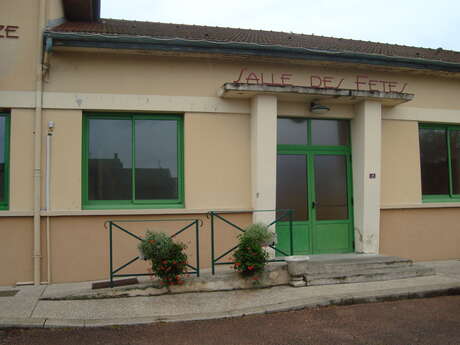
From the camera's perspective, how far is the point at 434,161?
9.13 meters

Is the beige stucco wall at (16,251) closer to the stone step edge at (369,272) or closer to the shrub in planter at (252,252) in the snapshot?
the shrub in planter at (252,252)

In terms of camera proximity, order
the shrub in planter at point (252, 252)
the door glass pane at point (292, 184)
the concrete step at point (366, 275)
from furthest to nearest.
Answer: the door glass pane at point (292, 184) → the concrete step at point (366, 275) → the shrub in planter at point (252, 252)

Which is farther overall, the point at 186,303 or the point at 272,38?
the point at 272,38

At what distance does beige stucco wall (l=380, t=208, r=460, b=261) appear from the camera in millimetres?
8469

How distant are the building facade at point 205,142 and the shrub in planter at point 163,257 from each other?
1301 mm

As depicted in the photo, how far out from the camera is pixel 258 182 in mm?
7590

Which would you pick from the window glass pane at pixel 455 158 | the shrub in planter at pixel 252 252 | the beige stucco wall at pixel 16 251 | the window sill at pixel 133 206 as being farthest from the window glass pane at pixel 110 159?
the window glass pane at pixel 455 158

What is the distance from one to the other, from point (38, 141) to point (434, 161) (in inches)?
316

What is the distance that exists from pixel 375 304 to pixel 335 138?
3676mm

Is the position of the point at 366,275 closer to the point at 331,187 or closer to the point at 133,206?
the point at 331,187

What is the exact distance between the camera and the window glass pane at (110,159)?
24.7 feet

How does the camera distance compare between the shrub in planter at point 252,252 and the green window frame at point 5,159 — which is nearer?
the shrub in planter at point 252,252

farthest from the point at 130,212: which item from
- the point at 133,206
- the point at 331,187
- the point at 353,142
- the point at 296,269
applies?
the point at 353,142

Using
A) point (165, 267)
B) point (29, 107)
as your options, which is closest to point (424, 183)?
point (165, 267)
